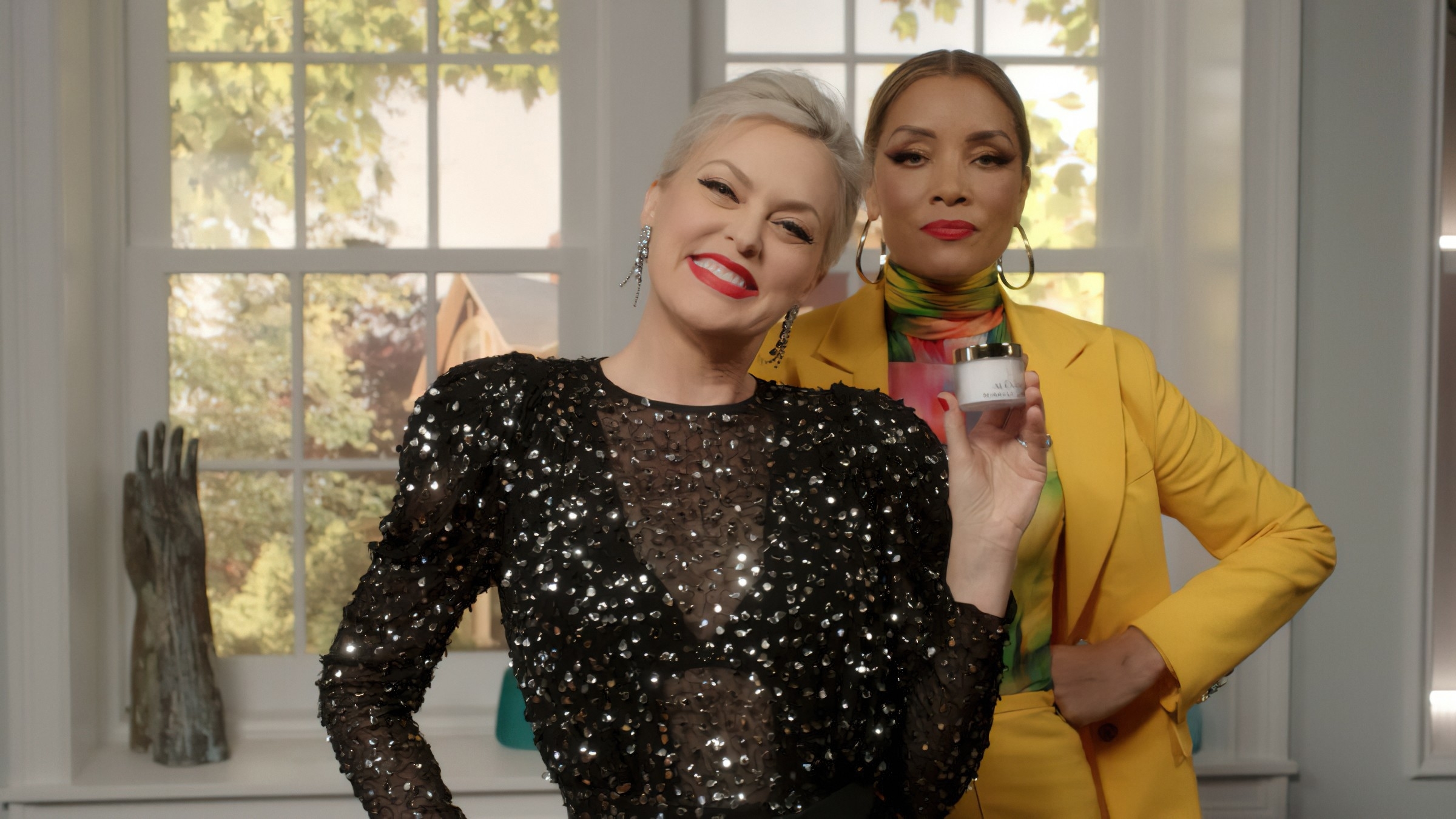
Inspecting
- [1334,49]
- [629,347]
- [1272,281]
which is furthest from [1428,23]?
[629,347]

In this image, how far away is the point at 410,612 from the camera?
113 centimetres

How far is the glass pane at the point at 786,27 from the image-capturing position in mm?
2660

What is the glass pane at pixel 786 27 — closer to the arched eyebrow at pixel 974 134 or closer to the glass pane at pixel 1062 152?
the glass pane at pixel 1062 152

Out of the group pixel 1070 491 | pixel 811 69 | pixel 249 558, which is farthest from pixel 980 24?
pixel 249 558

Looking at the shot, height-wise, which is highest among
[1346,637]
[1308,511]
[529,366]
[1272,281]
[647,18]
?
[647,18]

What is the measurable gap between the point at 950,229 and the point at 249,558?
1984 millimetres

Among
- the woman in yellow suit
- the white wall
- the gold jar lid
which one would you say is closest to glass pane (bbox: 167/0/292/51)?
the woman in yellow suit

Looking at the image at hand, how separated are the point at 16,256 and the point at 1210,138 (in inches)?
106

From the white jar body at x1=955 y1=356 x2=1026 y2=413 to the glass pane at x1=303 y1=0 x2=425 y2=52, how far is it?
6.47 feet

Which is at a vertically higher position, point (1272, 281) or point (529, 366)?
point (1272, 281)

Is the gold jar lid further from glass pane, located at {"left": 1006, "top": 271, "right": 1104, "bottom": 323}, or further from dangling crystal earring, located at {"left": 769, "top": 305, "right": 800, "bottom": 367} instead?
glass pane, located at {"left": 1006, "top": 271, "right": 1104, "bottom": 323}

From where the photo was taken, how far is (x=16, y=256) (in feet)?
7.36

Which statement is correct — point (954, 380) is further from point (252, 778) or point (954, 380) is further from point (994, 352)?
point (252, 778)

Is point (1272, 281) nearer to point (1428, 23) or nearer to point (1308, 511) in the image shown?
point (1428, 23)
